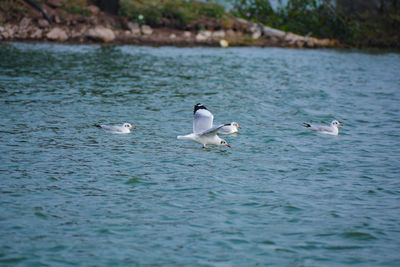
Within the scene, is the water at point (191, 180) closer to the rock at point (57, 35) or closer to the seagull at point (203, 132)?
the seagull at point (203, 132)

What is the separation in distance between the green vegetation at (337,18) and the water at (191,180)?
28992 millimetres

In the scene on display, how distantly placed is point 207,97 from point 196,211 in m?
13.2

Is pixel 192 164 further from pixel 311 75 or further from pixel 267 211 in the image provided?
pixel 311 75

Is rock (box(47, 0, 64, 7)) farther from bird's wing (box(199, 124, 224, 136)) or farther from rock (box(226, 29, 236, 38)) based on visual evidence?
bird's wing (box(199, 124, 224, 136))

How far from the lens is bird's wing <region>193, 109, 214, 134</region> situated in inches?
508

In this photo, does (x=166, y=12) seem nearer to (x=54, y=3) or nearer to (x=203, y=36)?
(x=203, y=36)

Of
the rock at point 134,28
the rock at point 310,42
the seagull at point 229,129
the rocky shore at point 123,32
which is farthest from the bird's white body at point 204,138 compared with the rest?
the rock at point 310,42

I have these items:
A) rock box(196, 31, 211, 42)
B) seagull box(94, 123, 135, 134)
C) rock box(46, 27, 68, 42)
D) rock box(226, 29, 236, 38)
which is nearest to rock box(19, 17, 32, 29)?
rock box(46, 27, 68, 42)

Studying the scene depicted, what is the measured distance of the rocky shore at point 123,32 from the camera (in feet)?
139

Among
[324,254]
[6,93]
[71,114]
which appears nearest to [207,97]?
[71,114]

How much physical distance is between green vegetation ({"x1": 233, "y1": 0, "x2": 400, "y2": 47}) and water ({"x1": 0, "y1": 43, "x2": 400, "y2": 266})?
95.1ft

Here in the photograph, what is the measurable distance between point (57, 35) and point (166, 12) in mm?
10775

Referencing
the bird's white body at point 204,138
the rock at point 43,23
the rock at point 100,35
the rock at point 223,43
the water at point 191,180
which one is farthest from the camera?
the rock at point 223,43

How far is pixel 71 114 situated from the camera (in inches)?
664
